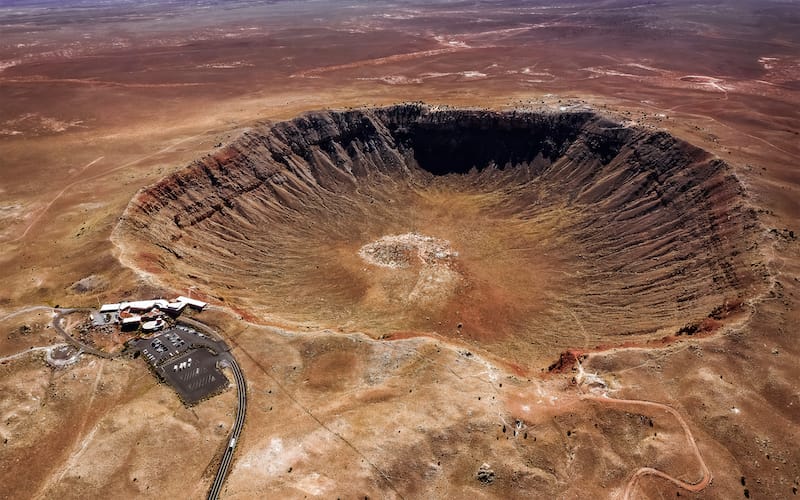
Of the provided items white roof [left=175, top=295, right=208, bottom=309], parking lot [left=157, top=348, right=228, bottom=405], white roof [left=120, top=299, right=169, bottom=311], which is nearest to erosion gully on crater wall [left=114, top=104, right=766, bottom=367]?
white roof [left=175, top=295, right=208, bottom=309]

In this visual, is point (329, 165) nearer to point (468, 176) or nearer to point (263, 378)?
point (468, 176)

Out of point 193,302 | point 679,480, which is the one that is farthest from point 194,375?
point 679,480

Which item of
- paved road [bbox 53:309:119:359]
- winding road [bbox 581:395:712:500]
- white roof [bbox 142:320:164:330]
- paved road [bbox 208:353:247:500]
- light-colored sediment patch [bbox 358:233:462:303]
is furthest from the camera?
light-colored sediment patch [bbox 358:233:462:303]

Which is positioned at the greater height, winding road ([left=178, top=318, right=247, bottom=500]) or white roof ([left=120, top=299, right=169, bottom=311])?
white roof ([left=120, top=299, right=169, bottom=311])

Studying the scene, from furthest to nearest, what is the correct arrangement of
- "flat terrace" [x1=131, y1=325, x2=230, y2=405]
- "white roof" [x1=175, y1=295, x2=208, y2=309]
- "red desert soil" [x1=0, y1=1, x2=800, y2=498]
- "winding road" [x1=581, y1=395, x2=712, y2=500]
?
"white roof" [x1=175, y1=295, x2=208, y2=309] → "flat terrace" [x1=131, y1=325, x2=230, y2=405] → "red desert soil" [x1=0, y1=1, x2=800, y2=498] → "winding road" [x1=581, y1=395, x2=712, y2=500]

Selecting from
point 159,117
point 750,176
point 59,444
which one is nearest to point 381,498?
point 59,444

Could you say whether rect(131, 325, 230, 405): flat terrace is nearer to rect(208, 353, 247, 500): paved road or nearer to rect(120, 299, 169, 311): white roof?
rect(208, 353, 247, 500): paved road
